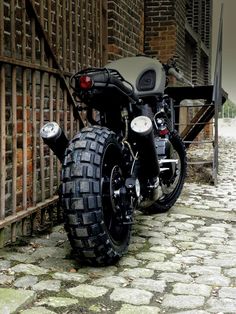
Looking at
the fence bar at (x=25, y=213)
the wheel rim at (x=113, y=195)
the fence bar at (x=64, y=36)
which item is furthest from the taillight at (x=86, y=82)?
the fence bar at (x=64, y=36)

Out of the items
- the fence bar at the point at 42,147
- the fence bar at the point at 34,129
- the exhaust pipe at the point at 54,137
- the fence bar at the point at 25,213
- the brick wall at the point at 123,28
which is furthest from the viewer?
the brick wall at the point at 123,28

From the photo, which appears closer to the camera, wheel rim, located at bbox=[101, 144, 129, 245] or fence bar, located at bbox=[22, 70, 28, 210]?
wheel rim, located at bbox=[101, 144, 129, 245]

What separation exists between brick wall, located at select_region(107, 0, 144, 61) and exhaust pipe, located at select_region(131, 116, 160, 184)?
2.56 m

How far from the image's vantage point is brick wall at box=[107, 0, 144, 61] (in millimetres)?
6062

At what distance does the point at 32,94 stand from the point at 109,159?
902 mm

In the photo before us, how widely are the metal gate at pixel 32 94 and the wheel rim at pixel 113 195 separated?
0.66 metres

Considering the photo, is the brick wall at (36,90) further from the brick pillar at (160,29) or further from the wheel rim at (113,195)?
the brick pillar at (160,29)

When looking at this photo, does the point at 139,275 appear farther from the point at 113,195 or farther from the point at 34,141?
the point at 34,141

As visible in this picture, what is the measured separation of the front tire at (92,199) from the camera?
2.93 metres

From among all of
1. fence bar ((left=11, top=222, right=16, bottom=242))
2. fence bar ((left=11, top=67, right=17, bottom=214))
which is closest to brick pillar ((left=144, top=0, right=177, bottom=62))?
fence bar ((left=11, top=67, right=17, bottom=214))

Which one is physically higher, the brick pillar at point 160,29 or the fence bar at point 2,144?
the brick pillar at point 160,29

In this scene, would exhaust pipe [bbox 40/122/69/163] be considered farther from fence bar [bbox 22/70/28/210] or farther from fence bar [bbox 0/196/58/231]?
fence bar [bbox 0/196/58/231]

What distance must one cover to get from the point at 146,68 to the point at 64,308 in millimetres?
2283

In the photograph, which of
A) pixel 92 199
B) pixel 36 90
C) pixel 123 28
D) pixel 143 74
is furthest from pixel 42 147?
pixel 123 28
